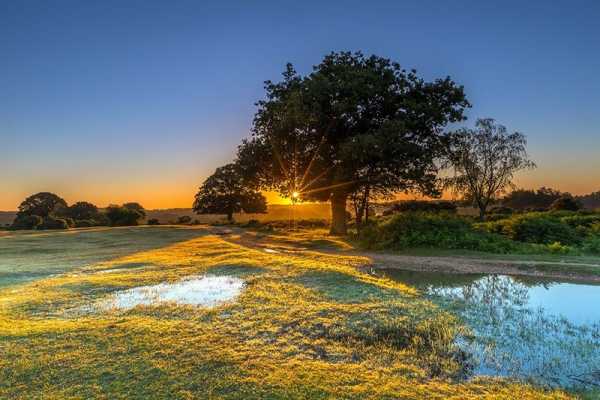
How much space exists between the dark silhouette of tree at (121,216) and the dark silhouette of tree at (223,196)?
11560 millimetres

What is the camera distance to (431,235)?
2069cm

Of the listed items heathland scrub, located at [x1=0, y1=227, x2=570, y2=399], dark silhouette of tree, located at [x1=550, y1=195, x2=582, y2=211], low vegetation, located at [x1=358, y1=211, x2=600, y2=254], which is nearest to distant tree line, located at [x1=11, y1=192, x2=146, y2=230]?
low vegetation, located at [x1=358, y1=211, x2=600, y2=254]

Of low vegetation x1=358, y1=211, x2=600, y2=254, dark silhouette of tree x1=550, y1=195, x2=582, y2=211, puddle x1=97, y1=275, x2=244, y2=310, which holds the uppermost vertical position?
dark silhouette of tree x1=550, y1=195, x2=582, y2=211

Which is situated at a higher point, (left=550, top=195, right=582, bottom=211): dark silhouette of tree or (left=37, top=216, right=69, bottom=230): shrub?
(left=550, top=195, right=582, bottom=211): dark silhouette of tree

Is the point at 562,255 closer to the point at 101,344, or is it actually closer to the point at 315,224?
the point at 101,344

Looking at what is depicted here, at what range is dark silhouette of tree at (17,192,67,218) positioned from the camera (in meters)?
64.6

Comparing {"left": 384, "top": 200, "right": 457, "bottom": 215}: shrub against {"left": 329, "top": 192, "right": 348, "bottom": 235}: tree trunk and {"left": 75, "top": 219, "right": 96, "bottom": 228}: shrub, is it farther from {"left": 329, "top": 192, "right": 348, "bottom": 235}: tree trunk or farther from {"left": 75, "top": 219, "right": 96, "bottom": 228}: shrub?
{"left": 75, "top": 219, "right": 96, "bottom": 228}: shrub

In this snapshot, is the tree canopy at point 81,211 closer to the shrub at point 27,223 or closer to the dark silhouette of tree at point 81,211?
the dark silhouette of tree at point 81,211

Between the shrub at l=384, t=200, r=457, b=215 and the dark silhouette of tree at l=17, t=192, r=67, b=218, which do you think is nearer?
the shrub at l=384, t=200, r=457, b=215

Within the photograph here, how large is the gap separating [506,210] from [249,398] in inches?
2055

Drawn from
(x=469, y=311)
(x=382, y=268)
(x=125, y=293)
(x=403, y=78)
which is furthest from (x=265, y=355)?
(x=403, y=78)

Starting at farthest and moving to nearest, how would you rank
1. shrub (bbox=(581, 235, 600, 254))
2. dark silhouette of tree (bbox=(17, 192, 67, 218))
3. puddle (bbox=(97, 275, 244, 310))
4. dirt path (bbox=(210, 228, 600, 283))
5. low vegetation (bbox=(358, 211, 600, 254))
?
1. dark silhouette of tree (bbox=(17, 192, 67, 218))
2. low vegetation (bbox=(358, 211, 600, 254))
3. shrub (bbox=(581, 235, 600, 254))
4. dirt path (bbox=(210, 228, 600, 283))
5. puddle (bbox=(97, 275, 244, 310))

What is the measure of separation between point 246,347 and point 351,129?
78.9ft

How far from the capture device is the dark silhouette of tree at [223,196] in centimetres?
6681
